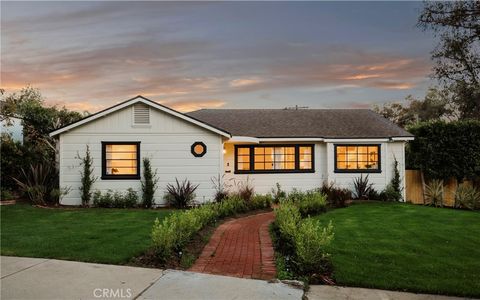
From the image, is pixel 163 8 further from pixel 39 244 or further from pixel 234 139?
pixel 39 244

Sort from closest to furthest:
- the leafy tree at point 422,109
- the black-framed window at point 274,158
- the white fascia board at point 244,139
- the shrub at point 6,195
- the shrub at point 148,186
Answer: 1. the shrub at point 148,186
2. the shrub at point 6,195
3. the white fascia board at point 244,139
4. the black-framed window at point 274,158
5. the leafy tree at point 422,109

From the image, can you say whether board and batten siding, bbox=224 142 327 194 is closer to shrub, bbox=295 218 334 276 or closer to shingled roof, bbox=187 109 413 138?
shingled roof, bbox=187 109 413 138

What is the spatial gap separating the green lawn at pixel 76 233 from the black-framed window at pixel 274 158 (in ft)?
22.7

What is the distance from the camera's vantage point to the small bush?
15758mm

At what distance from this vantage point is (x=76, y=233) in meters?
9.70

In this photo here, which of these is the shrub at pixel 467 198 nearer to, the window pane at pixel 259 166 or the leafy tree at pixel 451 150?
the leafy tree at pixel 451 150

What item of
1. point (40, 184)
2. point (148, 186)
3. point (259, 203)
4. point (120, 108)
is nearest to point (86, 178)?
point (40, 184)

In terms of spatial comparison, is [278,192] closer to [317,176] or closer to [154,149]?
[317,176]

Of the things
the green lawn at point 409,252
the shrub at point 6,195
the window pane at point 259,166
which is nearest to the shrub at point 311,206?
the green lawn at point 409,252

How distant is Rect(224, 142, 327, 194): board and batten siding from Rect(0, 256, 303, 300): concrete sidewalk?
1304 centimetres

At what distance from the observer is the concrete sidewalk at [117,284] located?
215 inches

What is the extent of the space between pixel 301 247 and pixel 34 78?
58.0 ft

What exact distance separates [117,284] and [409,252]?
18.5 feet

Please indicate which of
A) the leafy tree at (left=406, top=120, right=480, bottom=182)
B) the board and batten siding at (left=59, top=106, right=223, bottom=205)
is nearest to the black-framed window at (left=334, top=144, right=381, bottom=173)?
the leafy tree at (left=406, top=120, right=480, bottom=182)
